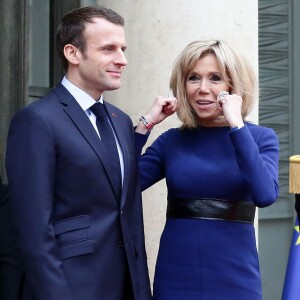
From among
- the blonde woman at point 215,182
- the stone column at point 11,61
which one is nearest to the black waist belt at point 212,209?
the blonde woman at point 215,182

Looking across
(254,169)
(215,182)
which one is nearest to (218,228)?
(215,182)

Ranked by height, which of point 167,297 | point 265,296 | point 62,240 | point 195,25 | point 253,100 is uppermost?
point 195,25

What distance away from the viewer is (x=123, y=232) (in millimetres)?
3953

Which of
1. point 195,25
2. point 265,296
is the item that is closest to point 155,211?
point 195,25

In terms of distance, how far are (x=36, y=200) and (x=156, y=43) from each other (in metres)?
2.05

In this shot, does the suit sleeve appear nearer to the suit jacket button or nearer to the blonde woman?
the suit jacket button

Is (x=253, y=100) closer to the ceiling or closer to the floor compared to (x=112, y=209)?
closer to the ceiling

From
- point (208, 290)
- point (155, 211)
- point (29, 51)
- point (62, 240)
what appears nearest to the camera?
point (62, 240)

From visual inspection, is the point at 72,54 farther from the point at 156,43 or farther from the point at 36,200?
the point at 156,43

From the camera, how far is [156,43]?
554 centimetres

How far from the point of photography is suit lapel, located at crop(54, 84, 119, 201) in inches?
153

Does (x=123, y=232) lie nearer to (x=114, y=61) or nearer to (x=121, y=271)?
(x=121, y=271)

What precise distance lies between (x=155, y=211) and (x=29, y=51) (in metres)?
1.29

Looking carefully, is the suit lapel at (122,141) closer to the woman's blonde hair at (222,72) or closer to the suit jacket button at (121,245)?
the suit jacket button at (121,245)
